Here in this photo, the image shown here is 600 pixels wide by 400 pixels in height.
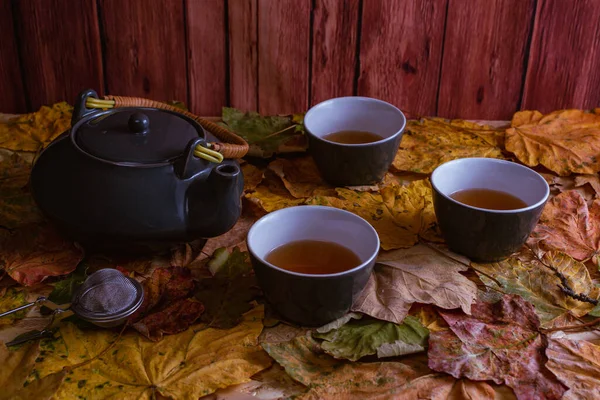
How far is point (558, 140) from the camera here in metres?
1.28

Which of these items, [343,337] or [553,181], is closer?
[343,337]

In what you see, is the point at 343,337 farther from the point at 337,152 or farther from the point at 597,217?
the point at 597,217

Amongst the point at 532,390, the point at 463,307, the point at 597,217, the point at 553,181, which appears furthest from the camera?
the point at 553,181

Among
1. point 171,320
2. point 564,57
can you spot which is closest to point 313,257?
point 171,320

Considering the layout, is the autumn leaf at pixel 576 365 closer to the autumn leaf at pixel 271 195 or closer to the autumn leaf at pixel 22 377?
the autumn leaf at pixel 271 195

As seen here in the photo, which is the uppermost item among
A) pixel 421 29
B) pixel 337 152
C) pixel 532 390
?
pixel 421 29

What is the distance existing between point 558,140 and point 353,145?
0.43m

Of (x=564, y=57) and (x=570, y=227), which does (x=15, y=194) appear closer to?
(x=570, y=227)

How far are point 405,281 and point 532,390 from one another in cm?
23

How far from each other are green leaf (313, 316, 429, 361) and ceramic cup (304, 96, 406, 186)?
326 millimetres

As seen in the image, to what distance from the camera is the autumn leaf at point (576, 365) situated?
795mm

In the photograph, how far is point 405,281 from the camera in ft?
3.12

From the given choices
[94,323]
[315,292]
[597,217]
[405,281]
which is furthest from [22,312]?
[597,217]

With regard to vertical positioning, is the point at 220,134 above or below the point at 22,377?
above
